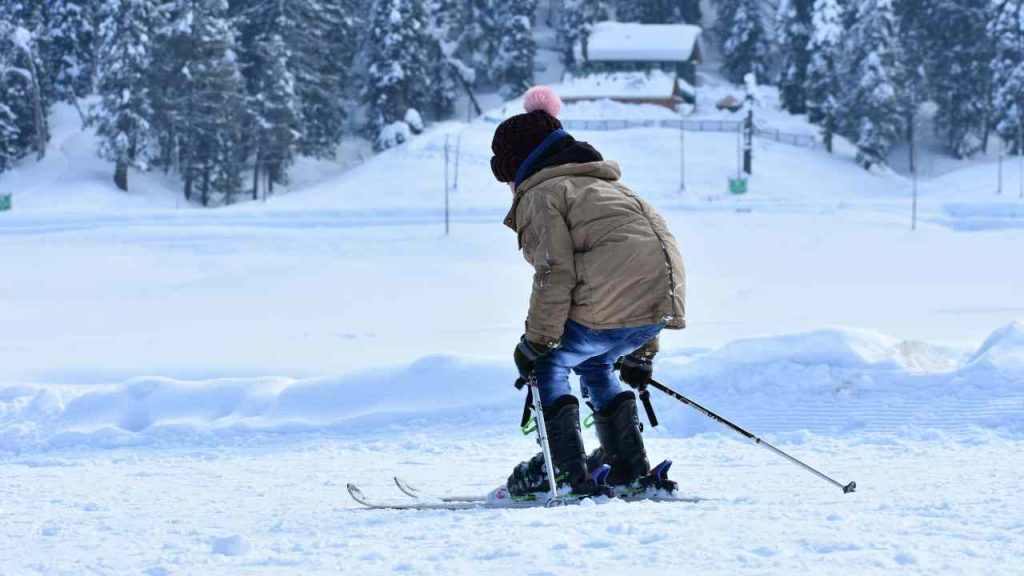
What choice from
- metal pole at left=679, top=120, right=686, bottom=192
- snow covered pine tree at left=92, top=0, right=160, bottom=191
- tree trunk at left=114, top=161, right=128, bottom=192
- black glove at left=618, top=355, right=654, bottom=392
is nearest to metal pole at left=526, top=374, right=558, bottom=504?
black glove at left=618, top=355, right=654, bottom=392

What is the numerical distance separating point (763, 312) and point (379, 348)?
7.02m

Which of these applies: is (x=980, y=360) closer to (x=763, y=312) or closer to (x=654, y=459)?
(x=654, y=459)

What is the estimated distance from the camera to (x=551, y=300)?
4219mm

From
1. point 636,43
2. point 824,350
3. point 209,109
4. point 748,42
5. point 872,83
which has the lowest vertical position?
point 209,109

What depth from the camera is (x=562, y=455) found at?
458cm

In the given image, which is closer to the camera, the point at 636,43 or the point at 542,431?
the point at 542,431

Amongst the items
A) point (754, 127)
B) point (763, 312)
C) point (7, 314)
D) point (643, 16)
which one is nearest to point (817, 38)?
point (754, 127)

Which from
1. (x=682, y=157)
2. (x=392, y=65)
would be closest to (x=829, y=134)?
(x=682, y=157)

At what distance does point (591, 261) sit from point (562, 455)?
82 centimetres

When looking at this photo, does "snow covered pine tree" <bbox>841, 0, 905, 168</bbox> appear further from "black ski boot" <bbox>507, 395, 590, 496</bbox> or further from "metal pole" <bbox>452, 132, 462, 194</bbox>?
"black ski boot" <bbox>507, 395, 590, 496</bbox>

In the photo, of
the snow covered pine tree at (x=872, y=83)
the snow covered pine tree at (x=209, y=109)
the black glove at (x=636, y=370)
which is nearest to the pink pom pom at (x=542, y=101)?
the black glove at (x=636, y=370)

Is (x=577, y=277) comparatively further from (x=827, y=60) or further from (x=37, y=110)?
(x=827, y=60)

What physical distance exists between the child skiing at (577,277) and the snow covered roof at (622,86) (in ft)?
182

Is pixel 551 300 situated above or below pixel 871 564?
above
